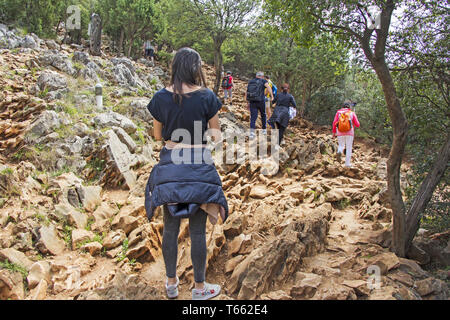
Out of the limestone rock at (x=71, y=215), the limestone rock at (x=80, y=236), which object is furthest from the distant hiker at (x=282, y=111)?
the limestone rock at (x=80, y=236)

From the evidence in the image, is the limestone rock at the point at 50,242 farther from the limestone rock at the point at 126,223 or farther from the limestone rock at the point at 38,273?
the limestone rock at the point at 126,223

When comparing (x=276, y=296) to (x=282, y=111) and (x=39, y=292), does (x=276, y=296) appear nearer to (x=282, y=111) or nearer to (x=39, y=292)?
(x=39, y=292)

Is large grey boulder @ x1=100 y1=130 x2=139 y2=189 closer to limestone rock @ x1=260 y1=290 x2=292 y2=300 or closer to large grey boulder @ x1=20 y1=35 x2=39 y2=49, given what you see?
limestone rock @ x1=260 y1=290 x2=292 y2=300

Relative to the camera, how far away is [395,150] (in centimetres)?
399

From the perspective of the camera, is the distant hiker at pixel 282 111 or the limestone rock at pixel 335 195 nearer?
the limestone rock at pixel 335 195

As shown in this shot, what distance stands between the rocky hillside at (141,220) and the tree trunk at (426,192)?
1.28ft

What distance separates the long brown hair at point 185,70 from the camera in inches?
98.7

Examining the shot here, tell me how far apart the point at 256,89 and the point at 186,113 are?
5.96 metres

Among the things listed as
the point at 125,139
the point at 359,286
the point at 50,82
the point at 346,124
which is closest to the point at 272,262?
the point at 359,286

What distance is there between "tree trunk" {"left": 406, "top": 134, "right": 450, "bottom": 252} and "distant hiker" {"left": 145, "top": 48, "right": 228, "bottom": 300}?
311 cm

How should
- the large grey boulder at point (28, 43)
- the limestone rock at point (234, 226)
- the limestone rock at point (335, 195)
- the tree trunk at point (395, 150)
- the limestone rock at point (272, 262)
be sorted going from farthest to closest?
the large grey boulder at point (28, 43) < the limestone rock at point (335, 195) < the limestone rock at point (234, 226) < the tree trunk at point (395, 150) < the limestone rock at point (272, 262)
